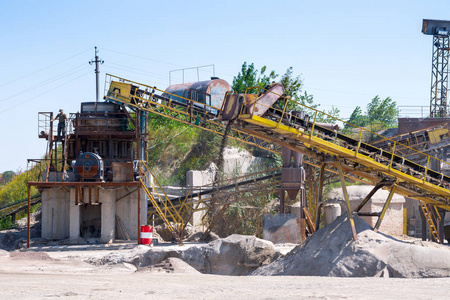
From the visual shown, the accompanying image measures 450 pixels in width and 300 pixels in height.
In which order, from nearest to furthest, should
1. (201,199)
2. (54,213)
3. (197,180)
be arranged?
(54,213)
(201,199)
(197,180)

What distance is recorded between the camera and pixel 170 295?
45.9ft

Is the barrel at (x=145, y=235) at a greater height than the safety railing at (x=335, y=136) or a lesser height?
lesser

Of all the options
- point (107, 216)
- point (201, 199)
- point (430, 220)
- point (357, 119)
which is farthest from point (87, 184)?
point (357, 119)

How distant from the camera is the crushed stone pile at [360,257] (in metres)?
17.2

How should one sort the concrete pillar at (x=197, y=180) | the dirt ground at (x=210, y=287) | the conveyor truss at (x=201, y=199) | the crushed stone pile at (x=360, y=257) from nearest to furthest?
the dirt ground at (x=210, y=287) → the crushed stone pile at (x=360, y=257) → the conveyor truss at (x=201, y=199) → the concrete pillar at (x=197, y=180)

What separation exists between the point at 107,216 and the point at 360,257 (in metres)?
15.9

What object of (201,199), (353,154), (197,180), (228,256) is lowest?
(228,256)

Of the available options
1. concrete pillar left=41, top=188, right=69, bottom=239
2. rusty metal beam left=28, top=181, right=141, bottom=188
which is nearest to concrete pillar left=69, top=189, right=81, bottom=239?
concrete pillar left=41, top=188, right=69, bottom=239

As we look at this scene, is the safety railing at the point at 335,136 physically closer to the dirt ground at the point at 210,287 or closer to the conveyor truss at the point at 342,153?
the conveyor truss at the point at 342,153

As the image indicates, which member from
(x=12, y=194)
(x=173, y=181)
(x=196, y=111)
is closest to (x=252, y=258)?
(x=196, y=111)

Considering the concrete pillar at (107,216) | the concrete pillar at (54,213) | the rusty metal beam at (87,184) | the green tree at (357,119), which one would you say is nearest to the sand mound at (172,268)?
the rusty metal beam at (87,184)

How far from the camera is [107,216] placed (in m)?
30.7

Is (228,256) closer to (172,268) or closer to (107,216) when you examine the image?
(172,268)

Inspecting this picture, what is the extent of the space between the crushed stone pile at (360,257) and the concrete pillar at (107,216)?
12.9 meters
